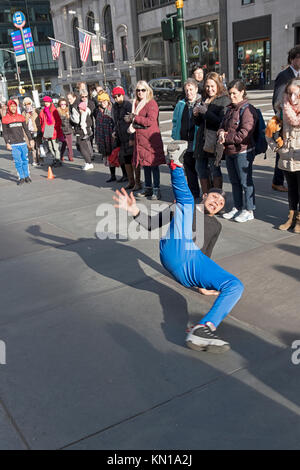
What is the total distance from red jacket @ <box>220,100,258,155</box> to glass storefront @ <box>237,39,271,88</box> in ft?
94.2

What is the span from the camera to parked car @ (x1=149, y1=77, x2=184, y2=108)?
24.6 m

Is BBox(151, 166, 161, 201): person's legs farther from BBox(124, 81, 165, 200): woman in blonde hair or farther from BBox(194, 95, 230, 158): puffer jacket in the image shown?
BBox(194, 95, 230, 158): puffer jacket

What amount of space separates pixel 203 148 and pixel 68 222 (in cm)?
233

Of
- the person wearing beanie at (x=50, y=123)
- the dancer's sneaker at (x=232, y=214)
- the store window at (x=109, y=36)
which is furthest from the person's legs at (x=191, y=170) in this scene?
the store window at (x=109, y=36)

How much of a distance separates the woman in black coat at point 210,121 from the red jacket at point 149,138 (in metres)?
0.95

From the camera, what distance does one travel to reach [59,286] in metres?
4.59

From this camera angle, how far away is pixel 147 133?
7508 millimetres

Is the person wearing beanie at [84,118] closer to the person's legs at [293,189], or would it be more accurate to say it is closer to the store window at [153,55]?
the person's legs at [293,189]

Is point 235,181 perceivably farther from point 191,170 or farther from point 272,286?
point 272,286

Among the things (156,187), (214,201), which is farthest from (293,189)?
(156,187)

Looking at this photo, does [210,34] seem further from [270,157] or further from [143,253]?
[143,253]

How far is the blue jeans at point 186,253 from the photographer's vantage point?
3.48 metres

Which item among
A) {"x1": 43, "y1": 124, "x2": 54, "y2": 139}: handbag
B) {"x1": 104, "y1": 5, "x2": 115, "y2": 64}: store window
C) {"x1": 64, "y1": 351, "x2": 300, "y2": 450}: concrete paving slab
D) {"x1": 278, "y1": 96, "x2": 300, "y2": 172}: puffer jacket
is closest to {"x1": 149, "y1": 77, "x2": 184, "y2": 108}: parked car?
{"x1": 43, "y1": 124, "x2": 54, "y2": 139}: handbag

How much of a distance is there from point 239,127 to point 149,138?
2.17 meters
